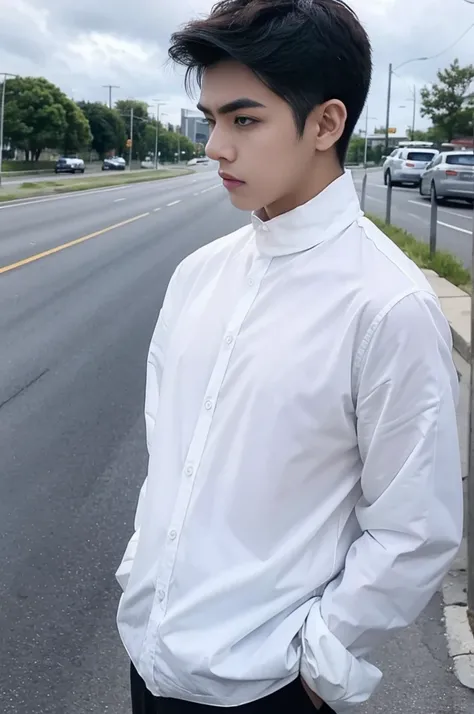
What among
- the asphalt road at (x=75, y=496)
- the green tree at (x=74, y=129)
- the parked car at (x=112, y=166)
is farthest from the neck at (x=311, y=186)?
Result: the parked car at (x=112, y=166)

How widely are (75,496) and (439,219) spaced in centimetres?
1776

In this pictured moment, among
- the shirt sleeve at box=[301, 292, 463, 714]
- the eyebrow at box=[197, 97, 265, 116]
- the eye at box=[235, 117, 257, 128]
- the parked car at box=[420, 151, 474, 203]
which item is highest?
the parked car at box=[420, 151, 474, 203]

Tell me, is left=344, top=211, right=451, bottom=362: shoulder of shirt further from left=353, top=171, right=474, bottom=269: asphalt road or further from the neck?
left=353, top=171, right=474, bottom=269: asphalt road

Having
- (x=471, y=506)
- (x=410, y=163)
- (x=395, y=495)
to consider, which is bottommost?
(x=471, y=506)

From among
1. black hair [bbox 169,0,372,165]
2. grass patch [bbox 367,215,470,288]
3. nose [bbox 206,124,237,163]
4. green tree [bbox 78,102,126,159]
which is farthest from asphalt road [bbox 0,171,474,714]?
green tree [bbox 78,102,126,159]

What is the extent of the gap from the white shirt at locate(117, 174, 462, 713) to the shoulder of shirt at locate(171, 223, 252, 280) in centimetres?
18

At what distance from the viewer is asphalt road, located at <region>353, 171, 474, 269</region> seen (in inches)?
628

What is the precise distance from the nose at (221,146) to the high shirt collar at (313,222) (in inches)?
5.2

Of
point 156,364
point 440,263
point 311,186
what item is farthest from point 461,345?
point 311,186

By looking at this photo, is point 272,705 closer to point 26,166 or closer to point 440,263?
point 440,263

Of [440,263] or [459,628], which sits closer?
[459,628]

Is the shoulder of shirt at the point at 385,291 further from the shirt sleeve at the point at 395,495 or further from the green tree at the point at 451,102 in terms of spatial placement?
the green tree at the point at 451,102

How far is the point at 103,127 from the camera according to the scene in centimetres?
9731

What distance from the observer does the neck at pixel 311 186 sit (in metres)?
1.57
